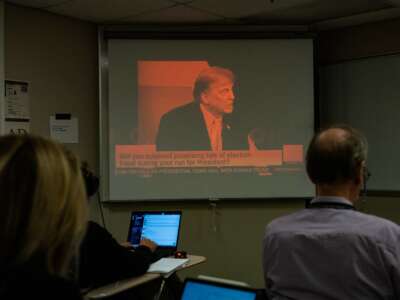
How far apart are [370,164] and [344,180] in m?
3.27

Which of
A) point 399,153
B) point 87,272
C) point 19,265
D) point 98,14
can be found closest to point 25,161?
point 19,265

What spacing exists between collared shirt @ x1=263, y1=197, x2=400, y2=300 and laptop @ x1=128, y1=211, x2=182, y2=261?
185 cm

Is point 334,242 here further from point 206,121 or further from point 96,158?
point 96,158

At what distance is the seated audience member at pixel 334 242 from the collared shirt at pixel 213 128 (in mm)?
2864

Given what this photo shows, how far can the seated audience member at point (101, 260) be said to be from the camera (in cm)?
270

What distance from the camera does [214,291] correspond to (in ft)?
5.51

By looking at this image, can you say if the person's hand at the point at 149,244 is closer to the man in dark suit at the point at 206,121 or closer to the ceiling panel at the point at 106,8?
the man in dark suit at the point at 206,121

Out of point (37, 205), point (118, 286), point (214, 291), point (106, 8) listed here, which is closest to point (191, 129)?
point (106, 8)

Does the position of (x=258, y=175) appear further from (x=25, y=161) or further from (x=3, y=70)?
(x=25, y=161)

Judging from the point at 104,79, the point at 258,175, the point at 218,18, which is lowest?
the point at 258,175

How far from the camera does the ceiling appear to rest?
13.2ft

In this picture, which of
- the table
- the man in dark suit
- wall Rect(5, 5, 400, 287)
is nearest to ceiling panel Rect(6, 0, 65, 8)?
wall Rect(5, 5, 400, 287)

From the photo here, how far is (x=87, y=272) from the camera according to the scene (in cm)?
271

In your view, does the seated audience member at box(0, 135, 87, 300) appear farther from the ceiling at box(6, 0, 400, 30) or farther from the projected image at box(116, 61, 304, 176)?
the projected image at box(116, 61, 304, 176)
